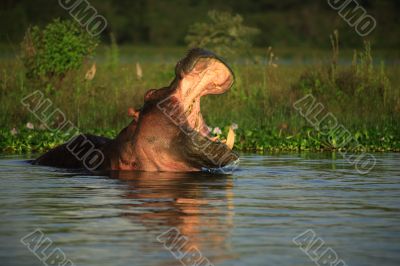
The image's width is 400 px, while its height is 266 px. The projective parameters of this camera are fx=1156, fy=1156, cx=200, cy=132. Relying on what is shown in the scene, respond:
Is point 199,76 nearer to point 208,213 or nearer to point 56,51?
point 208,213

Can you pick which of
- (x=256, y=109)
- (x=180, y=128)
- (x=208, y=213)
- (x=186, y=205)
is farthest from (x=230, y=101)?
(x=208, y=213)

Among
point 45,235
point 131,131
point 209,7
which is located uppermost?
point 209,7

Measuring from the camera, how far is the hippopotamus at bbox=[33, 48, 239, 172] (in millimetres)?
9984

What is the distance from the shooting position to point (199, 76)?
10000mm

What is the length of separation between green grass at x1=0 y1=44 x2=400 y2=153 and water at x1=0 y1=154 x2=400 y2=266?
2577 millimetres

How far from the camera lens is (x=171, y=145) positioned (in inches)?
405

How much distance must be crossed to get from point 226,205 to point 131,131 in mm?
2319

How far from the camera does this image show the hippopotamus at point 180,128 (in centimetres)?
998

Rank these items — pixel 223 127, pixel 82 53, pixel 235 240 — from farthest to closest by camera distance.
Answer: pixel 82 53
pixel 223 127
pixel 235 240

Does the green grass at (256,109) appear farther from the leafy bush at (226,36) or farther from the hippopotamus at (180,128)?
the hippopotamus at (180,128)

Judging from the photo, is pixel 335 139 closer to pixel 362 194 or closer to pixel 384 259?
pixel 362 194

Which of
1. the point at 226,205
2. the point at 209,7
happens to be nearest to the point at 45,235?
the point at 226,205

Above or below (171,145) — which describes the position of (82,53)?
above

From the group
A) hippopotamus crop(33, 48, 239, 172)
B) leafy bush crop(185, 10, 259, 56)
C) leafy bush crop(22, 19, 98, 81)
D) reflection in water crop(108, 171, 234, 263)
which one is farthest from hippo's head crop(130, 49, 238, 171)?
leafy bush crop(185, 10, 259, 56)
